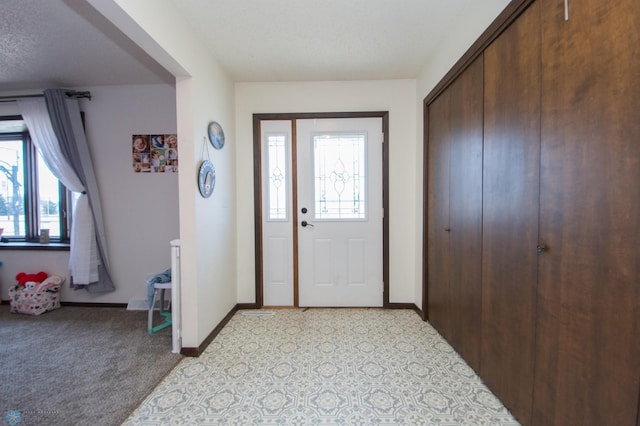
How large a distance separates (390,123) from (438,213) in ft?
3.88

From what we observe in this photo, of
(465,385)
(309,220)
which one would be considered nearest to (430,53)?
(309,220)

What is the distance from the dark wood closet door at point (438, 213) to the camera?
215cm

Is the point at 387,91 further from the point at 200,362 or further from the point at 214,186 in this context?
the point at 200,362

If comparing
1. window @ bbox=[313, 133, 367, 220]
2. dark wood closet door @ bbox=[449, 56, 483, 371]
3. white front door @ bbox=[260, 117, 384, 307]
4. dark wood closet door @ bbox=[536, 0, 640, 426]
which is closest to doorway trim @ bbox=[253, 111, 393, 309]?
white front door @ bbox=[260, 117, 384, 307]

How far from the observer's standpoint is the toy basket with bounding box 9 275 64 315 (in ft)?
9.04

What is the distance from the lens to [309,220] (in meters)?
2.93

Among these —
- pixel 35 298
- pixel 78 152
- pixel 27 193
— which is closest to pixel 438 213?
pixel 78 152

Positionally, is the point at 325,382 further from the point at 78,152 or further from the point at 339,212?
the point at 78,152

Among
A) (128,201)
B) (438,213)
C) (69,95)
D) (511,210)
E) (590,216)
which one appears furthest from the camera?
(128,201)

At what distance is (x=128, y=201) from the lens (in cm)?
301

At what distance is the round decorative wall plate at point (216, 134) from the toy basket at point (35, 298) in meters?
2.59

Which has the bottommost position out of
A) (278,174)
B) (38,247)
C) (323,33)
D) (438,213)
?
(38,247)

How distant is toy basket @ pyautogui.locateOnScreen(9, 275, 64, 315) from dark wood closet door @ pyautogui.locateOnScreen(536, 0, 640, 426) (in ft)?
14.4

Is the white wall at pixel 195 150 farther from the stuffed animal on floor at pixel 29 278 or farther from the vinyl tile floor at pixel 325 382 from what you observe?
the stuffed animal on floor at pixel 29 278
